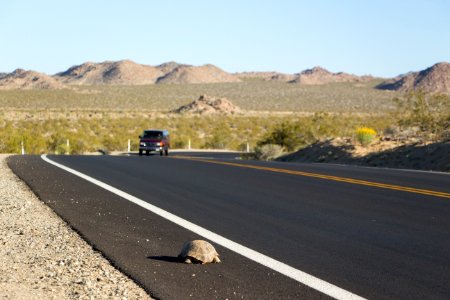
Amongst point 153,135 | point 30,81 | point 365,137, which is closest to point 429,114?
point 365,137

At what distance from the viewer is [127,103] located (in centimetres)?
11519

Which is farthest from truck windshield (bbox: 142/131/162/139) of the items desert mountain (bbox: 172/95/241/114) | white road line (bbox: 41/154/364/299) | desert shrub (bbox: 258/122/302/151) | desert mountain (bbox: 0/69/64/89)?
desert mountain (bbox: 0/69/64/89)

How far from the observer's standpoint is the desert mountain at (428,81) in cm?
16085

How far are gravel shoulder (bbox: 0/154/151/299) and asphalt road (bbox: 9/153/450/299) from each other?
20 centimetres

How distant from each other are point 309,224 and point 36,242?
3806mm

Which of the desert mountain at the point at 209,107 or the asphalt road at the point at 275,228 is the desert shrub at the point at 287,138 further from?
the desert mountain at the point at 209,107

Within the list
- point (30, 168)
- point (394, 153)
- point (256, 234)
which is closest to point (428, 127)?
point (394, 153)

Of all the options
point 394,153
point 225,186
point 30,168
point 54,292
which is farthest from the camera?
point 394,153

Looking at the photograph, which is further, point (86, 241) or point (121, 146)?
point (121, 146)

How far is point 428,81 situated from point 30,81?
98.0 meters

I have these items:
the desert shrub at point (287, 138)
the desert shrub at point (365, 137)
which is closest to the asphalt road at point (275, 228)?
the desert shrub at point (365, 137)

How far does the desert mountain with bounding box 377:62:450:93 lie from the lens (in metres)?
161

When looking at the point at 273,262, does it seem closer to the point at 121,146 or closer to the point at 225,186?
the point at 225,186

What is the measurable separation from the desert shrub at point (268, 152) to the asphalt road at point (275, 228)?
18.9 metres
